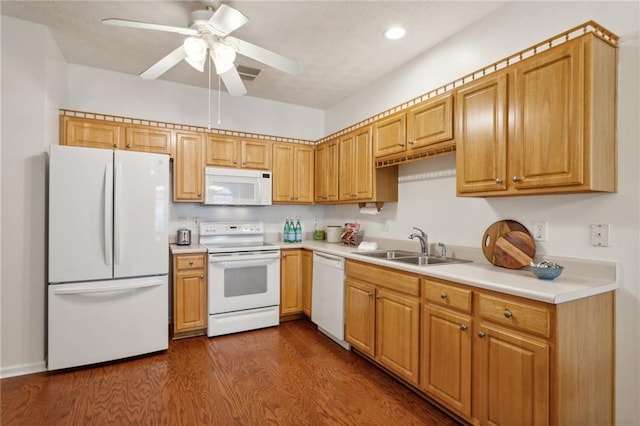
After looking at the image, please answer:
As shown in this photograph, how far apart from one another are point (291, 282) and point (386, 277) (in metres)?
1.57

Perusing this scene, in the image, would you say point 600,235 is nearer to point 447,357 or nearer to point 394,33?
point 447,357

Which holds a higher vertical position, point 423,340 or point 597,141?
point 597,141

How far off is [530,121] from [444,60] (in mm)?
1220

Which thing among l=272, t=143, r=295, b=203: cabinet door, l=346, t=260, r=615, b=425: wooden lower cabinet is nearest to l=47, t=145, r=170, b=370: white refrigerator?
l=272, t=143, r=295, b=203: cabinet door

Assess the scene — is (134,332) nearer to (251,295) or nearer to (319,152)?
(251,295)

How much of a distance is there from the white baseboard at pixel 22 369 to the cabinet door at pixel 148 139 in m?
2.04

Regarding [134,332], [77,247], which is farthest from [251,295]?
[77,247]

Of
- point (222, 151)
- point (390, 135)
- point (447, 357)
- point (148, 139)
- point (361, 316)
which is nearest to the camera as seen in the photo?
point (447, 357)

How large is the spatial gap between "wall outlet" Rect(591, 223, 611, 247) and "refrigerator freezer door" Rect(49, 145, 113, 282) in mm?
3406

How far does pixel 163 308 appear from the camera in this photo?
289cm

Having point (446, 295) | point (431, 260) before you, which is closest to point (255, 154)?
point (431, 260)

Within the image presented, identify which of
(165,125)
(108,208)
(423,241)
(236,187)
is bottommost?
(423,241)

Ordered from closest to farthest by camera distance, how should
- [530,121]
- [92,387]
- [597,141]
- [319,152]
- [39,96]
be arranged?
[597,141] → [530,121] → [92,387] → [39,96] → [319,152]

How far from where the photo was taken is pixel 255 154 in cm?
386
